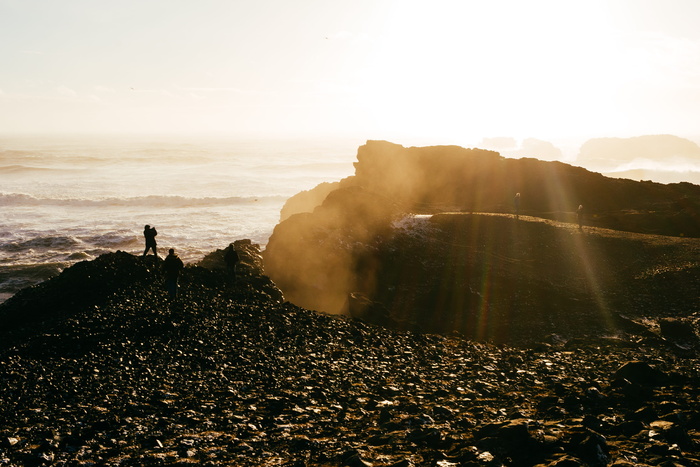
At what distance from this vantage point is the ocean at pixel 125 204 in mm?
54125

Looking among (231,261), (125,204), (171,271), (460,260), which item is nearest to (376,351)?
(171,271)

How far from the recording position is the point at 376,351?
2069 cm

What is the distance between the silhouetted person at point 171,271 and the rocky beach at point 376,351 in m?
0.88

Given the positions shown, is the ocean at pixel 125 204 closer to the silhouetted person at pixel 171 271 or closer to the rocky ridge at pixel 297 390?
the silhouetted person at pixel 171 271

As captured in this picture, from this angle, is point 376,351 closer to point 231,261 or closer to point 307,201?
point 231,261

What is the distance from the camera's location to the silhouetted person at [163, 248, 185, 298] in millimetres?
23219

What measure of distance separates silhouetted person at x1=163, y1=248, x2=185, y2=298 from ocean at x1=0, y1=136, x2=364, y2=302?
22.6 metres

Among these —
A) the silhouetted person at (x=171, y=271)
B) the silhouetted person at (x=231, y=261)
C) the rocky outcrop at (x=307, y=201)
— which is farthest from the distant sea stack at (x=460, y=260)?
the rocky outcrop at (x=307, y=201)

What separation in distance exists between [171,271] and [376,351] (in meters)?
11.4

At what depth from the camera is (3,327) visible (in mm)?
21922

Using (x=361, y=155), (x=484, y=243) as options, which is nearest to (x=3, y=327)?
(x=484, y=243)

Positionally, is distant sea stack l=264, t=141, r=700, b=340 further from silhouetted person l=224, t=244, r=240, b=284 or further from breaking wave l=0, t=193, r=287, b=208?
breaking wave l=0, t=193, r=287, b=208

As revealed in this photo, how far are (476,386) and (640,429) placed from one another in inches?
217

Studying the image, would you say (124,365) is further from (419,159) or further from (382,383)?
(419,159)
